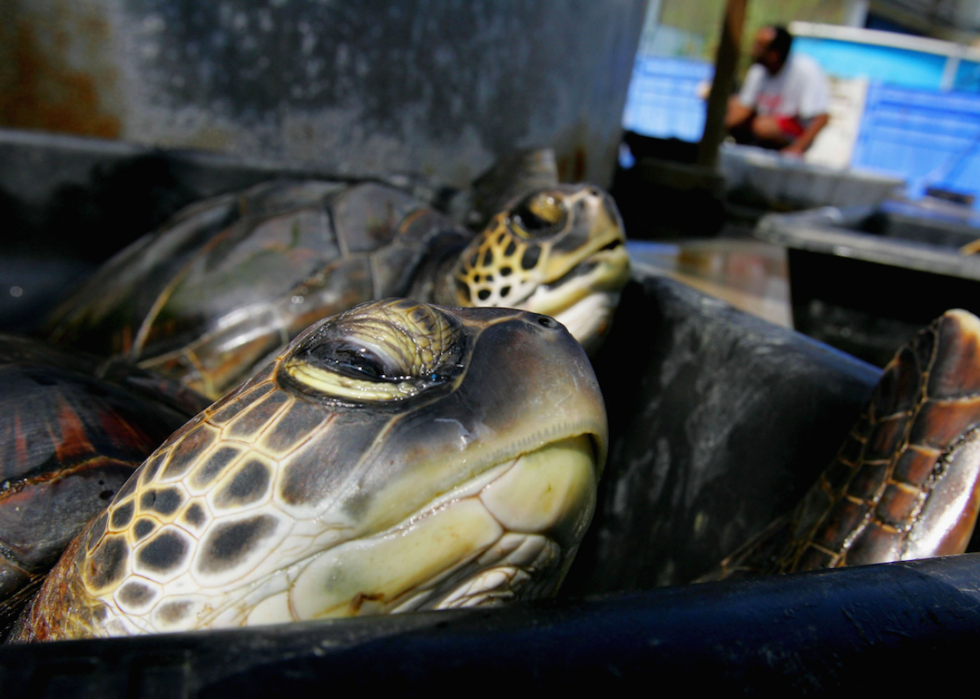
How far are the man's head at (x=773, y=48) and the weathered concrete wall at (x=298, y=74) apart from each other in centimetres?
426

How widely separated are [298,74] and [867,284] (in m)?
2.01

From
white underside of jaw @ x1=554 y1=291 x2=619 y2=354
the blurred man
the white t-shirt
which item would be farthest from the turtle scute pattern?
the white t-shirt

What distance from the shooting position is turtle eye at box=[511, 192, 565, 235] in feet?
5.53

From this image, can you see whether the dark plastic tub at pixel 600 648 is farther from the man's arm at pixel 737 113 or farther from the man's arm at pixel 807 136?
A: the man's arm at pixel 737 113

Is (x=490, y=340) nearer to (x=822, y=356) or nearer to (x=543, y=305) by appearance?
Answer: (x=822, y=356)

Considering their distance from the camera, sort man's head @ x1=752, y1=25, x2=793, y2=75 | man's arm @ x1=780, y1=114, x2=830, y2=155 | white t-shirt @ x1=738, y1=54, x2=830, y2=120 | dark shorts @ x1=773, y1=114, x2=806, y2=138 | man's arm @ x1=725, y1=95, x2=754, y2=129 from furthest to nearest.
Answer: man's arm @ x1=725, y1=95, x2=754, y2=129, dark shorts @ x1=773, y1=114, x2=806, y2=138, man's arm @ x1=780, y1=114, x2=830, y2=155, white t-shirt @ x1=738, y1=54, x2=830, y2=120, man's head @ x1=752, y1=25, x2=793, y2=75

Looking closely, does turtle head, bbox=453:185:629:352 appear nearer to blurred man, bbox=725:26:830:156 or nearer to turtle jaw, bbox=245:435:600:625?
turtle jaw, bbox=245:435:600:625

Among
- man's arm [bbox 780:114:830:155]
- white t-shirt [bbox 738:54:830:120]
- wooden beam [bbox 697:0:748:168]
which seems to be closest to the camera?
wooden beam [bbox 697:0:748:168]

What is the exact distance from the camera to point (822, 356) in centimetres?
108

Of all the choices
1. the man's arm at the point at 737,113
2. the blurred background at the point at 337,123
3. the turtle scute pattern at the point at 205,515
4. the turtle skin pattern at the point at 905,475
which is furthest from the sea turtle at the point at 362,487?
the man's arm at the point at 737,113

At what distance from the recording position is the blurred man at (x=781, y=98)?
6.66 metres

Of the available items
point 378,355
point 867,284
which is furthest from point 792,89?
point 378,355

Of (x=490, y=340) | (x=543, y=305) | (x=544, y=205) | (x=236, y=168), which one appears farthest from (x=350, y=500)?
(x=236, y=168)

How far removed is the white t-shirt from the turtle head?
20.1 ft
